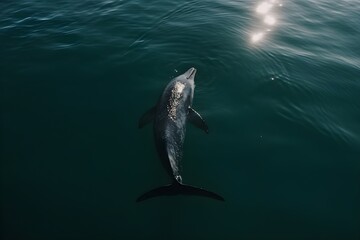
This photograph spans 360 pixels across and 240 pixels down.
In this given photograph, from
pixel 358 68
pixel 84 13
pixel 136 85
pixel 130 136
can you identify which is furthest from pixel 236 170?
pixel 84 13

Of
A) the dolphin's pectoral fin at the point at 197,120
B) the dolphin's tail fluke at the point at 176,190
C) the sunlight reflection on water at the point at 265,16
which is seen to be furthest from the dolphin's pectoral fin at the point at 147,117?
the sunlight reflection on water at the point at 265,16

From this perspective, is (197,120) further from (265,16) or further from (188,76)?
(265,16)

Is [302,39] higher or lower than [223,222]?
higher

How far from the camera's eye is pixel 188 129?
10797 millimetres

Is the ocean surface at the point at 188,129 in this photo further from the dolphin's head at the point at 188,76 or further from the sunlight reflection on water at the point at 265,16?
the dolphin's head at the point at 188,76

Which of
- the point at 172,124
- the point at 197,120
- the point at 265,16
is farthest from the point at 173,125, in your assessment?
the point at 265,16

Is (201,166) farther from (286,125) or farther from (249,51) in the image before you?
(249,51)

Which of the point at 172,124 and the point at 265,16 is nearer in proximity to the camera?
the point at 172,124

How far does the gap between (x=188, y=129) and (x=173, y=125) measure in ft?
4.05

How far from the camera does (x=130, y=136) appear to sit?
34.3 ft

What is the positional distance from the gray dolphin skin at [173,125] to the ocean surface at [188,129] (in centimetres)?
58

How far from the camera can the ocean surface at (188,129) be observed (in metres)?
8.35

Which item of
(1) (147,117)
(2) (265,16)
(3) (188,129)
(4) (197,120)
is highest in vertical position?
(2) (265,16)

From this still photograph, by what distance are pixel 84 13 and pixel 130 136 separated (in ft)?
39.6
